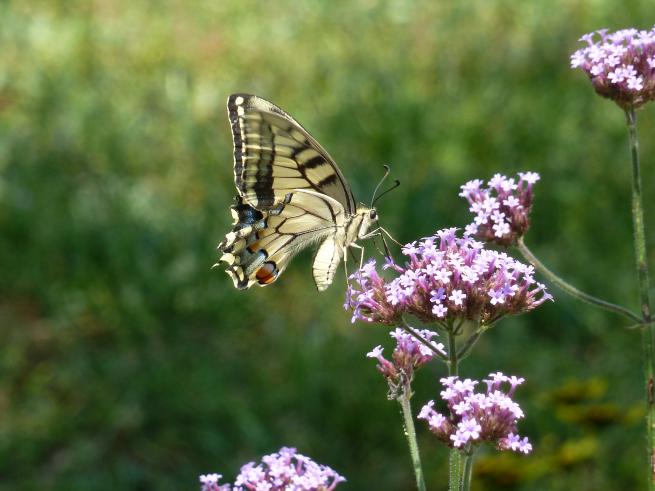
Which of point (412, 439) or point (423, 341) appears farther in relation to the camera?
point (423, 341)

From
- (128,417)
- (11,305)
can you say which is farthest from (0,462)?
(11,305)

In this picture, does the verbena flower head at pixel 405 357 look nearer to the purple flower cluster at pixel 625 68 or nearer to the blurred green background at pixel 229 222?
the purple flower cluster at pixel 625 68

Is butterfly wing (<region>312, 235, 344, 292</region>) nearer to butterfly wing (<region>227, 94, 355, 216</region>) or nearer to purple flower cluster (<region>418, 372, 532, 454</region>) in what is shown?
butterfly wing (<region>227, 94, 355, 216</region>)

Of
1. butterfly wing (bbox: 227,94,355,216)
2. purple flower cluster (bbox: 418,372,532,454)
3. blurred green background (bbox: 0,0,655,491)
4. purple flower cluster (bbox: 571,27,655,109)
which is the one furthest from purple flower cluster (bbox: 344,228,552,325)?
blurred green background (bbox: 0,0,655,491)

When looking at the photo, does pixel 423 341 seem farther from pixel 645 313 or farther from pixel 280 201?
pixel 280 201

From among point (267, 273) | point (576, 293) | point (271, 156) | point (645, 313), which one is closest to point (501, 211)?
point (576, 293)

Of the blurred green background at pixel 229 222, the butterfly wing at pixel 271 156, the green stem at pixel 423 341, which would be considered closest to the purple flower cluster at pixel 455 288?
the green stem at pixel 423 341
